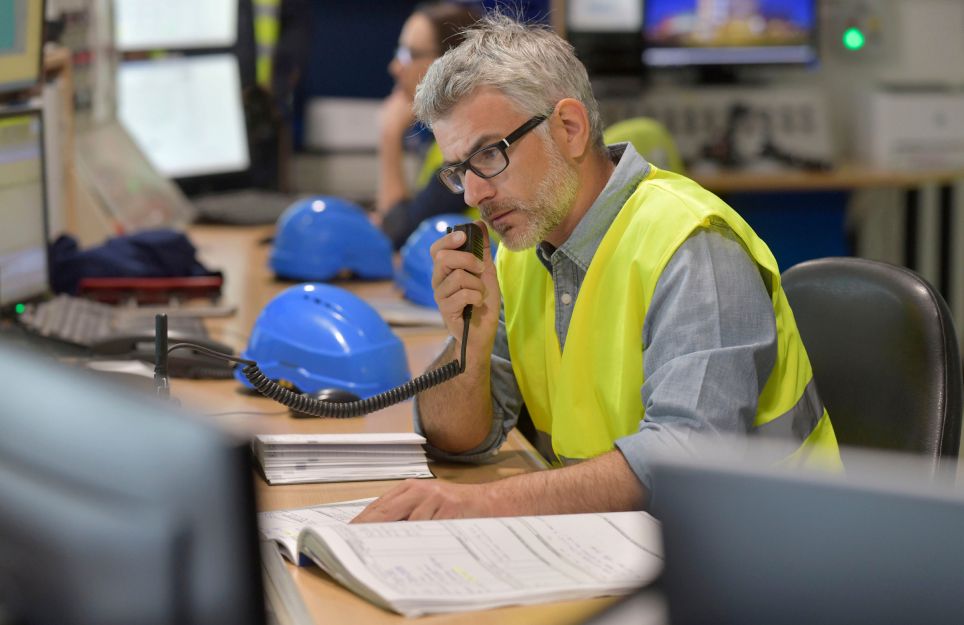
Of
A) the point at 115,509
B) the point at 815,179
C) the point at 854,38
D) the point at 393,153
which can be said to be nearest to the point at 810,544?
the point at 115,509

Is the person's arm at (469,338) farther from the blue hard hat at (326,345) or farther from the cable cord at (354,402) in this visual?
the blue hard hat at (326,345)

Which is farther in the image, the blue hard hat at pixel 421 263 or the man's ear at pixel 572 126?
the blue hard hat at pixel 421 263

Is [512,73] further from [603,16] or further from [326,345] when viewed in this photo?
[603,16]

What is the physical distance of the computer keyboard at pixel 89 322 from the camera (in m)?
2.18

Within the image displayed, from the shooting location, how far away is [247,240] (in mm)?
3646

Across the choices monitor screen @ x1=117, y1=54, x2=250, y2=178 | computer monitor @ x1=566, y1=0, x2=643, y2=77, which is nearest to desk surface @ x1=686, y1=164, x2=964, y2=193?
computer monitor @ x1=566, y1=0, x2=643, y2=77

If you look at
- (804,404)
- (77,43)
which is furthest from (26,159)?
(804,404)

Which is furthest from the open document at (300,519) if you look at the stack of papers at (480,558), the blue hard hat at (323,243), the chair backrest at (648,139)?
the chair backrest at (648,139)

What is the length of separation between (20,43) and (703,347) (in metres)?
1.59

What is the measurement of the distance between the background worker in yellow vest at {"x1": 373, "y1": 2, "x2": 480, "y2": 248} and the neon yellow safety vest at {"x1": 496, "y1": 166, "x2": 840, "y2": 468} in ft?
4.52

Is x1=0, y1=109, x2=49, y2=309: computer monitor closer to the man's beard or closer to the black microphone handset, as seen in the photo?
the black microphone handset

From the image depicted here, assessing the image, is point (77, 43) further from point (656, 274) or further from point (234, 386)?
point (656, 274)

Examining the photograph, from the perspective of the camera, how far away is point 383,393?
5.70ft

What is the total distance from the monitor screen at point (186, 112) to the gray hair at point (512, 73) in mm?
2224
